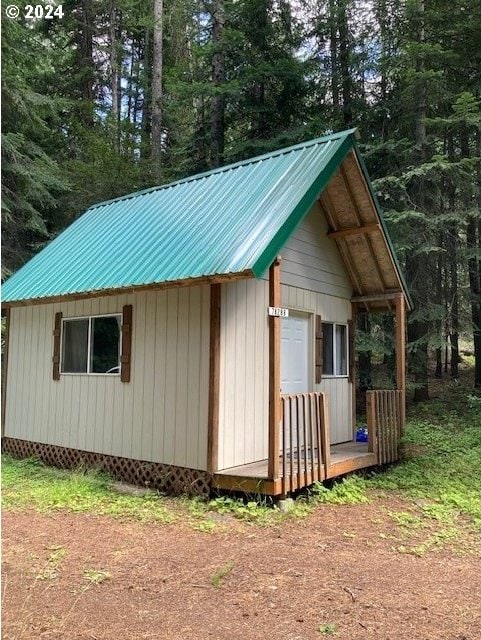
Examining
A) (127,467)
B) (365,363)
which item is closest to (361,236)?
(127,467)

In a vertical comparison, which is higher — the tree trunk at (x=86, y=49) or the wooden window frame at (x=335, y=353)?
the tree trunk at (x=86, y=49)

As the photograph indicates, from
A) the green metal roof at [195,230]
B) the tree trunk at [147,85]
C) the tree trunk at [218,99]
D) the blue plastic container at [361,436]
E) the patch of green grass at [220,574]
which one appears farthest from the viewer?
the tree trunk at [147,85]

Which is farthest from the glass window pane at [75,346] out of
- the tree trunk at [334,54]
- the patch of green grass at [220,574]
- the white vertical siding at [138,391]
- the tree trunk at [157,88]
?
the tree trunk at [157,88]

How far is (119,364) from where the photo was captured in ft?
23.4

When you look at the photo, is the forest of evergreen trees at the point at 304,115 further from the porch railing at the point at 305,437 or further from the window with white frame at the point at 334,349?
the porch railing at the point at 305,437

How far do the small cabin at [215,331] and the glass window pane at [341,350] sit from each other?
35mm

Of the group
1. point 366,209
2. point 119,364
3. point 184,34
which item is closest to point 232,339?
point 119,364

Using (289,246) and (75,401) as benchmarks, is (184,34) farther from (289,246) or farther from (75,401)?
(75,401)

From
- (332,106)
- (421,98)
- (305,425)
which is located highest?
(332,106)

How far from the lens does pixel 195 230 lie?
659 centimetres

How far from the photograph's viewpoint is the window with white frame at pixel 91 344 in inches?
287

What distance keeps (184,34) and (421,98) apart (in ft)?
32.8

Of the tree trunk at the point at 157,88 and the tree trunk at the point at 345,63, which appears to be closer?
the tree trunk at the point at 345,63

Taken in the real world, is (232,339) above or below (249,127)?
below
